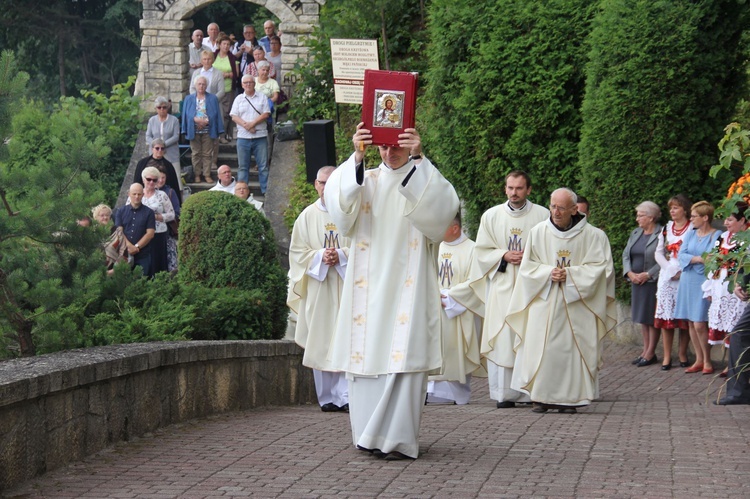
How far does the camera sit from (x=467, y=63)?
17.9 meters

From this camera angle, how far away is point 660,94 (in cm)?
1537

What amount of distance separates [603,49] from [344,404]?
6.51m

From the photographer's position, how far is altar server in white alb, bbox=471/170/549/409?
483 inches

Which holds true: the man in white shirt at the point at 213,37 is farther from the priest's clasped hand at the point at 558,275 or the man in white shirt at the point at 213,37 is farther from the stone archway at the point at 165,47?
the priest's clasped hand at the point at 558,275

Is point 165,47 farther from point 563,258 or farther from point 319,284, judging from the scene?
point 563,258

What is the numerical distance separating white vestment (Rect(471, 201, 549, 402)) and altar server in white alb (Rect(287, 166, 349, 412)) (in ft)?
5.08

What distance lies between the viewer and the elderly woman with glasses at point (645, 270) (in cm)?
1496

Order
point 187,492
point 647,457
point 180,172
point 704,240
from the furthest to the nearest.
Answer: point 180,172 → point 704,240 → point 647,457 → point 187,492

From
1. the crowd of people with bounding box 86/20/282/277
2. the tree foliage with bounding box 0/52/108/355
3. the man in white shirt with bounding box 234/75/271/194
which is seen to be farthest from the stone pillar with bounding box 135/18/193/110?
the tree foliage with bounding box 0/52/108/355

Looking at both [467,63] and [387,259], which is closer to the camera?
[387,259]

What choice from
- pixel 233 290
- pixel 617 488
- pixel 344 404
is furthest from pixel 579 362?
pixel 617 488

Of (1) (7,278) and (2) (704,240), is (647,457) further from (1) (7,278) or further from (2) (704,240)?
(2) (704,240)

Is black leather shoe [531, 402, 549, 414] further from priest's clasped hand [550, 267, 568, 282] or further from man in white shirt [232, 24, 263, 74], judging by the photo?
man in white shirt [232, 24, 263, 74]

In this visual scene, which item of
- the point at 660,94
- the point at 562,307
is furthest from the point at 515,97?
the point at 562,307
